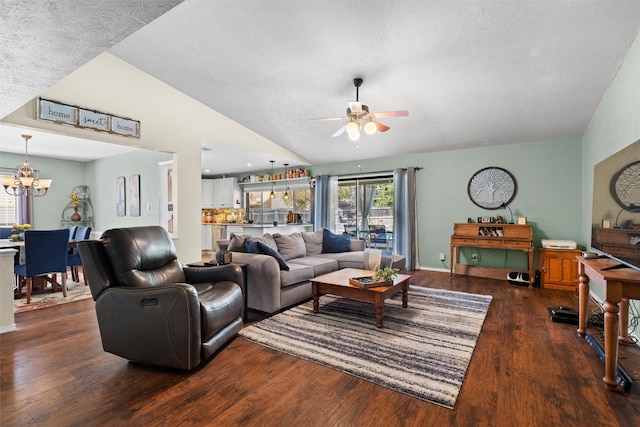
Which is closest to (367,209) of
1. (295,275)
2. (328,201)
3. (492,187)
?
(328,201)

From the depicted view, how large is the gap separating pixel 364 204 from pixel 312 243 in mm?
2348

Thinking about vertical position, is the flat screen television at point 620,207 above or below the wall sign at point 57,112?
below

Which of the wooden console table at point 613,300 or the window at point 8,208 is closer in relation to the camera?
the wooden console table at point 613,300

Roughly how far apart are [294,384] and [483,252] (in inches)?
188

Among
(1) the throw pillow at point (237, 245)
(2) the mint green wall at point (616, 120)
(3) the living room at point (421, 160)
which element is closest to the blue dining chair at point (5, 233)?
(3) the living room at point (421, 160)

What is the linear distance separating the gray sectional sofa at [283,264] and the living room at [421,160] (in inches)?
32.6

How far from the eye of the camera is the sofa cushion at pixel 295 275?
355cm

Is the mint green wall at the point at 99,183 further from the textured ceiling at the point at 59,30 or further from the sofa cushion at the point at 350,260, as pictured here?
the textured ceiling at the point at 59,30

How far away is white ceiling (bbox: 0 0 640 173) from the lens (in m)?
2.61

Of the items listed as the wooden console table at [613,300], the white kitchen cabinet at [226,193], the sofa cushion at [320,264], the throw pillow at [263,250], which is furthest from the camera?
the white kitchen cabinet at [226,193]

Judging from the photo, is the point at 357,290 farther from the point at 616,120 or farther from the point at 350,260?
the point at 616,120

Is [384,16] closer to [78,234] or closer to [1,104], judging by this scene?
[1,104]

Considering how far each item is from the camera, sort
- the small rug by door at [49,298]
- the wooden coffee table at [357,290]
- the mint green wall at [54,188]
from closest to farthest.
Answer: the wooden coffee table at [357,290], the small rug by door at [49,298], the mint green wall at [54,188]

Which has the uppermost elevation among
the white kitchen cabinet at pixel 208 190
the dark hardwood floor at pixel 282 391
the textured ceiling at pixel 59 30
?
the textured ceiling at pixel 59 30
